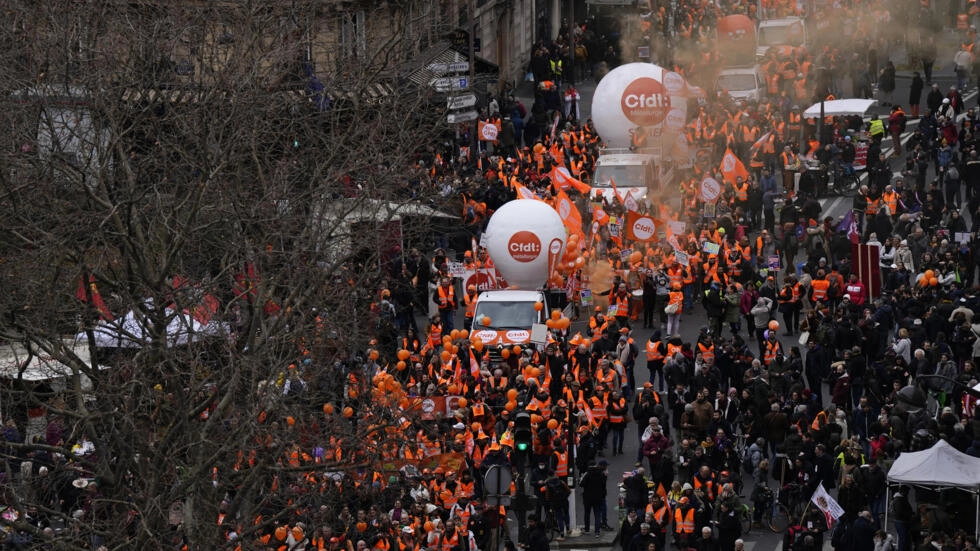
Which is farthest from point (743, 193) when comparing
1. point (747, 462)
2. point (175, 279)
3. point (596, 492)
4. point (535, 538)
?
point (535, 538)

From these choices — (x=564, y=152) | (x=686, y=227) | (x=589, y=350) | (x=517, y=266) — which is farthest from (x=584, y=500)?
(x=564, y=152)

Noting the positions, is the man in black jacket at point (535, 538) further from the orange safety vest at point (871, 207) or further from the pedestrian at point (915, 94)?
the pedestrian at point (915, 94)

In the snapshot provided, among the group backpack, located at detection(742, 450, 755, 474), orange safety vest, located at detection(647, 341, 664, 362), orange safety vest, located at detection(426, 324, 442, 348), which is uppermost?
orange safety vest, located at detection(426, 324, 442, 348)

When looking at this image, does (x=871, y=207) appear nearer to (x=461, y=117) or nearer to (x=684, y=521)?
(x=461, y=117)

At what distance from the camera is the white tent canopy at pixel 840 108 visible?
1827 inches

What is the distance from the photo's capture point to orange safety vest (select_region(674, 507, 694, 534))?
27922 mm

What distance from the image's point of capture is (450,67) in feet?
139

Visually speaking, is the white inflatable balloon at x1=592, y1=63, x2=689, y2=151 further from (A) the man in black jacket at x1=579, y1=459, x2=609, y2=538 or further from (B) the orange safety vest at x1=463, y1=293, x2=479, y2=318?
(A) the man in black jacket at x1=579, y1=459, x2=609, y2=538

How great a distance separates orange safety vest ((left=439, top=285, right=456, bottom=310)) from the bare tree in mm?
3024

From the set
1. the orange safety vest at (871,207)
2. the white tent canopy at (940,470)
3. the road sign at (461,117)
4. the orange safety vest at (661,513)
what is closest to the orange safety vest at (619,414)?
the orange safety vest at (661,513)

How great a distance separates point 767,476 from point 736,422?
1019mm

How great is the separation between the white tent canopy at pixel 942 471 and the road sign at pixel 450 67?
53.4 feet

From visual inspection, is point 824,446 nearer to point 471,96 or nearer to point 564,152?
point 471,96

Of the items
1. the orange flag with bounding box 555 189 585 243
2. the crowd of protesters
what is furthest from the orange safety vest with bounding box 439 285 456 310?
the orange flag with bounding box 555 189 585 243
